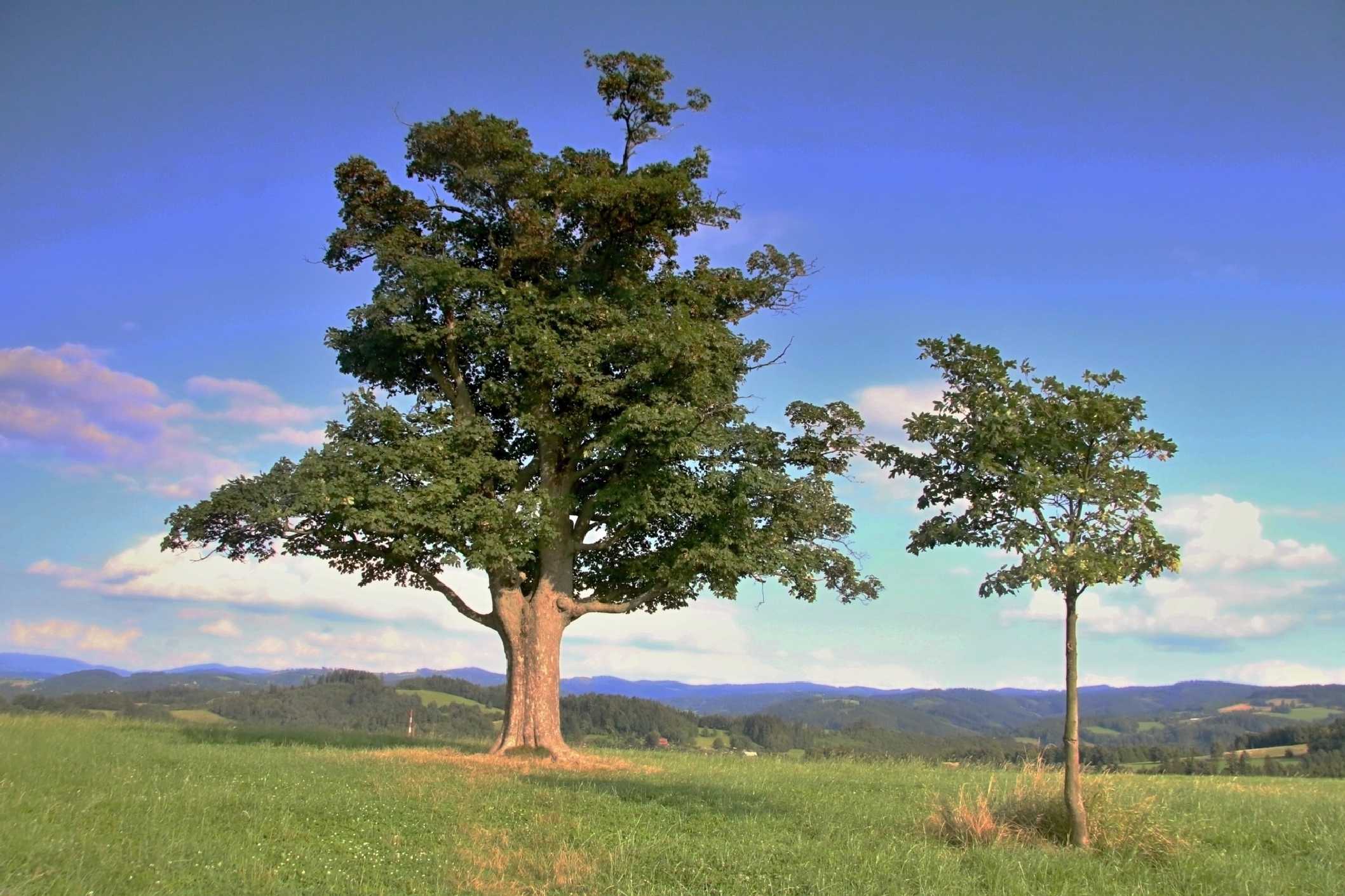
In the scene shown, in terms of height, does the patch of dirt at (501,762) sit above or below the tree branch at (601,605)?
below

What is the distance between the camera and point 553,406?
895 inches

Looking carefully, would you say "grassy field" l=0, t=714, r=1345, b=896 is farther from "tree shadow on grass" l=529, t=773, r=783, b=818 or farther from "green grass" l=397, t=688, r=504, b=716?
"green grass" l=397, t=688, r=504, b=716

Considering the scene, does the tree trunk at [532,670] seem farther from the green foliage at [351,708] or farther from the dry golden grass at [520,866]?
the green foliage at [351,708]

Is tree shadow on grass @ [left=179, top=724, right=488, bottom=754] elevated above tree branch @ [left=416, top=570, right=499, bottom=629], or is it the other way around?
tree branch @ [left=416, top=570, right=499, bottom=629]

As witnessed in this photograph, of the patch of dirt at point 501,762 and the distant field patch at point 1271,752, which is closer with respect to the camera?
the patch of dirt at point 501,762

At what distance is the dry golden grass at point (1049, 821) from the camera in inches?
410

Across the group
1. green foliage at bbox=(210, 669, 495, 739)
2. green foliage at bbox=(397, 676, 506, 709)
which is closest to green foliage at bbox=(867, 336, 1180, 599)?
green foliage at bbox=(210, 669, 495, 739)

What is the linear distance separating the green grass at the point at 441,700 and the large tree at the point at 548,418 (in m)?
45.0

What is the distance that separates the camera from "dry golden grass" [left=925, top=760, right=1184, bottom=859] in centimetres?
1041

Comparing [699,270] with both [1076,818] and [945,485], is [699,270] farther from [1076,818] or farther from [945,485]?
[1076,818]

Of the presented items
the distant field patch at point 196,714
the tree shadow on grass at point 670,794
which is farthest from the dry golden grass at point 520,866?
the distant field patch at point 196,714

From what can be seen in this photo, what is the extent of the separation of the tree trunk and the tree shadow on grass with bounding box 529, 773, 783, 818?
4715mm

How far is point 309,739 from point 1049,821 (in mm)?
20701

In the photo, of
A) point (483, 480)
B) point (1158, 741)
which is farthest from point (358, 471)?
point (1158, 741)
